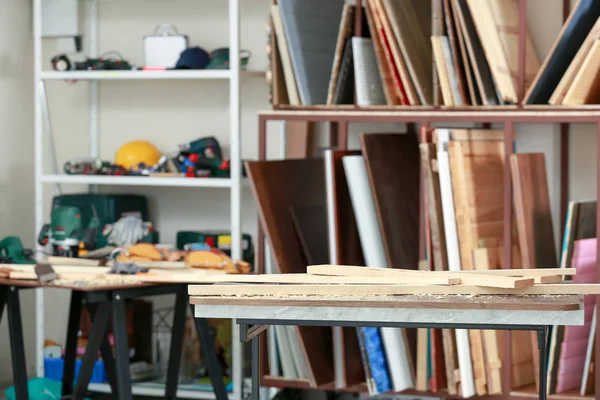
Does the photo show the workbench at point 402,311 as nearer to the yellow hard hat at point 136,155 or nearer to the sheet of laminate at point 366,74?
the sheet of laminate at point 366,74

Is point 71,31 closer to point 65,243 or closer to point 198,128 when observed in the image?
point 198,128

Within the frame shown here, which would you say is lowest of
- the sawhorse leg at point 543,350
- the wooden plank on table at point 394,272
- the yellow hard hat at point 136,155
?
the sawhorse leg at point 543,350

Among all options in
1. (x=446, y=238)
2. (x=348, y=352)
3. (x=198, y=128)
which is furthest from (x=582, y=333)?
(x=198, y=128)

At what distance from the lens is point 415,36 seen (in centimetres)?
385

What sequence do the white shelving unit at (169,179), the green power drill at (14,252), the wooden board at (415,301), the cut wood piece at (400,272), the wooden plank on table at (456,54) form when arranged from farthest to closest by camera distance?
the white shelving unit at (169,179) → the green power drill at (14,252) → the wooden plank on table at (456,54) → the cut wood piece at (400,272) → the wooden board at (415,301)

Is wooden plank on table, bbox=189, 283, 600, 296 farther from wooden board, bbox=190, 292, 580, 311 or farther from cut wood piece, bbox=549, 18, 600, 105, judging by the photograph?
cut wood piece, bbox=549, 18, 600, 105

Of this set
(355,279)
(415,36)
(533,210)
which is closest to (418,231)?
(533,210)

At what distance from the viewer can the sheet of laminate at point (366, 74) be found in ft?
12.5

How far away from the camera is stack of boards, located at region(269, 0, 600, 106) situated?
3.60 m

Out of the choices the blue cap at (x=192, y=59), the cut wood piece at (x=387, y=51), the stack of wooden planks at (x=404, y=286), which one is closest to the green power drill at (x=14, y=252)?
the blue cap at (x=192, y=59)

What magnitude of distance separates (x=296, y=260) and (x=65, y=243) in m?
1.21

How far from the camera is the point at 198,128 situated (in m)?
4.90

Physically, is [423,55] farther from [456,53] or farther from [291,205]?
[291,205]

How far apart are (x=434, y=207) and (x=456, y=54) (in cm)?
57
